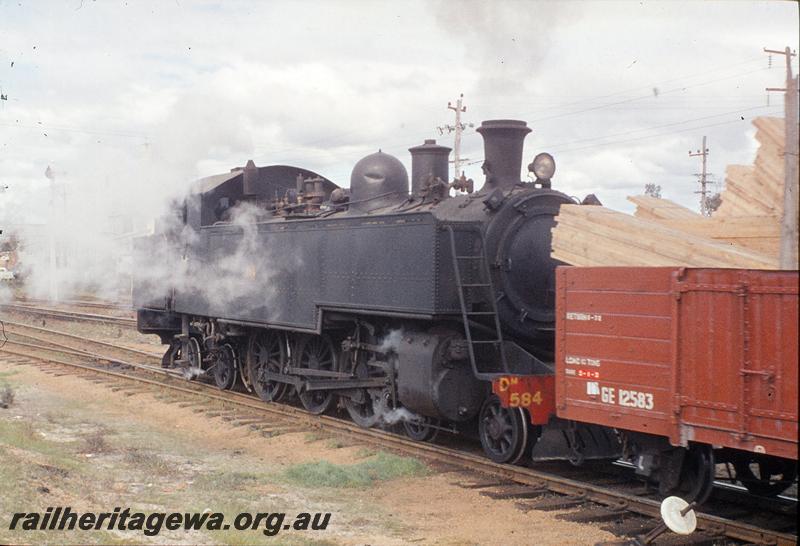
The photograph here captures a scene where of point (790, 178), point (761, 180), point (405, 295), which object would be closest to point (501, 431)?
point (405, 295)

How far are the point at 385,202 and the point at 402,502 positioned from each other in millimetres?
4258

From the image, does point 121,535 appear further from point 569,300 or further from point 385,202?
point 385,202

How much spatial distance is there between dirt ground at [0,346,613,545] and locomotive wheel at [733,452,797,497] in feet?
4.61

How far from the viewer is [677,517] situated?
18.6ft

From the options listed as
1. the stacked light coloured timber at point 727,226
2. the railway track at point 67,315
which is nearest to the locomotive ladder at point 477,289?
the stacked light coloured timber at point 727,226

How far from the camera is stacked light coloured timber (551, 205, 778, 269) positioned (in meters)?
6.05

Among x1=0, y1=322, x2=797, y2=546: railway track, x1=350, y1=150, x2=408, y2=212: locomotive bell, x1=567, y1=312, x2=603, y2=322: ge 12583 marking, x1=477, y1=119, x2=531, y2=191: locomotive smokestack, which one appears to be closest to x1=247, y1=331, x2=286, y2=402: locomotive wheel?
x1=0, y1=322, x2=797, y2=546: railway track

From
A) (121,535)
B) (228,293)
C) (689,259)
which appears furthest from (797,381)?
(228,293)

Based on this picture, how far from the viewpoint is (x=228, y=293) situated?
1273 centimetres

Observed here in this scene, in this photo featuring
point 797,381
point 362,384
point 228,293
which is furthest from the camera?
point 228,293

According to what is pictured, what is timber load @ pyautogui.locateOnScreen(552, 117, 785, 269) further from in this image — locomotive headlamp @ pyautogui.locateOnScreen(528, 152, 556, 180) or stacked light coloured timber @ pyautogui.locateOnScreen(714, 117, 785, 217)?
locomotive headlamp @ pyautogui.locateOnScreen(528, 152, 556, 180)

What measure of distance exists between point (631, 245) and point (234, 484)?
4.17m

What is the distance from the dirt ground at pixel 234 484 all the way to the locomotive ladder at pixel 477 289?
1.29m

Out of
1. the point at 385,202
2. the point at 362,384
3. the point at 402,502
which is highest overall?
the point at 385,202
